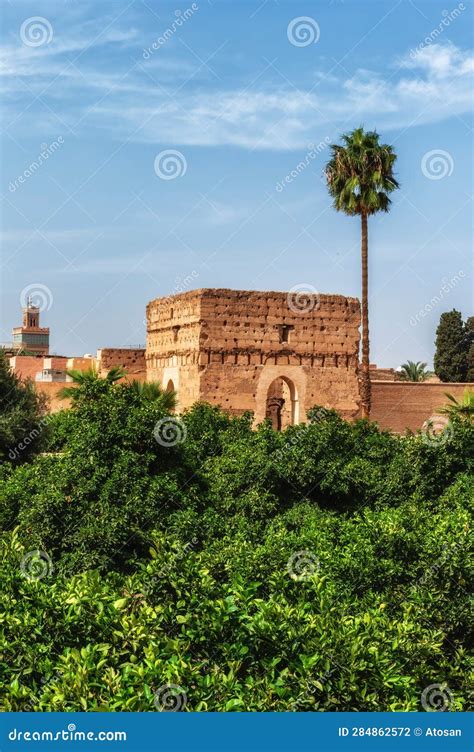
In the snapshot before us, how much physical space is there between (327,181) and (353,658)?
921 inches

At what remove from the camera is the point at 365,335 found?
3014cm

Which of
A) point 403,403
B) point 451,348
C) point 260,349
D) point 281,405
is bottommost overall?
point 281,405

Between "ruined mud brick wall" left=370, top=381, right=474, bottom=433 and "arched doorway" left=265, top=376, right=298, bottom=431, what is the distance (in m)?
2.97

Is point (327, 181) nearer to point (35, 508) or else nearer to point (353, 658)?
point (35, 508)

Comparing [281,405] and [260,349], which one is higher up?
[260,349]

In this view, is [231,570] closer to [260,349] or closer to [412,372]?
[260,349]

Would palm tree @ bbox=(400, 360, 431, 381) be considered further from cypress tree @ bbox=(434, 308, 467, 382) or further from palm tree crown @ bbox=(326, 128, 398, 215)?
palm tree crown @ bbox=(326, 128, 398, 215)

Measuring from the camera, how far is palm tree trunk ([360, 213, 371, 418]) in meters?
30.2

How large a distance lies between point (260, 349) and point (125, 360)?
7.23 metres

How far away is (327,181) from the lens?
30.1m

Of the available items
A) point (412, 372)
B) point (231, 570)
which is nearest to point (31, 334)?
point (412, 372)

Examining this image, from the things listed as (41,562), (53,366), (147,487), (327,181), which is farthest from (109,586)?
(53,366)

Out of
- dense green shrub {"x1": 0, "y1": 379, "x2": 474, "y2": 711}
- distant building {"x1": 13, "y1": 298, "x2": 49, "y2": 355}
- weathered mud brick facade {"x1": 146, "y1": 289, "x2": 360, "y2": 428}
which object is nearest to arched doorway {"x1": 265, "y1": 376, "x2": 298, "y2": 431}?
weathered mud brick facade {"x1": 146, "y1": 289, "x2": 360, "y2": 428}

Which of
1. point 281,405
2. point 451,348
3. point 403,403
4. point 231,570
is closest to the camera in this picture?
point 231,570
